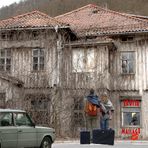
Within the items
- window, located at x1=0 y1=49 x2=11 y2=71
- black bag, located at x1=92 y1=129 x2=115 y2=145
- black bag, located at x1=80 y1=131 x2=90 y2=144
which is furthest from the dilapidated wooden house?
black bag, located at x1=92 y1=129 x2=115 y2=145

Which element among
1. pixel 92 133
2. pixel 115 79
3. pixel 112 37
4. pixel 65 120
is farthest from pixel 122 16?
pixel 92 133

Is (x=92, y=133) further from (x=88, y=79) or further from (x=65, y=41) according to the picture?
(x=65, y=41)

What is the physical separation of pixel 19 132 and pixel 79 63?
15.2 metres

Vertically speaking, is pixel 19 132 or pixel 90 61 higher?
pixel 90 61

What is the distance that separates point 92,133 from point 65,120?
27.8 feet

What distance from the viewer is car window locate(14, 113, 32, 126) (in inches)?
570

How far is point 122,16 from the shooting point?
33.0 m

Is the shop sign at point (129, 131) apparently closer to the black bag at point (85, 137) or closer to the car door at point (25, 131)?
the black bag at point (85, 137)

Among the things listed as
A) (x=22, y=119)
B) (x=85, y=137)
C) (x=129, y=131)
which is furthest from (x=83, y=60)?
(x=22, y=119)

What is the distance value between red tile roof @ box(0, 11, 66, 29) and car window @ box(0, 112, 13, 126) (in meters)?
14.9

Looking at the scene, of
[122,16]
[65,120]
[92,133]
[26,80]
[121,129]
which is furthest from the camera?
[122,16]

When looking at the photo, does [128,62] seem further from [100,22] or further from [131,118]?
[100,22]

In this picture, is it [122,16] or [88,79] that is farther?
[122,16]

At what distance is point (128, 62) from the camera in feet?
98.6
